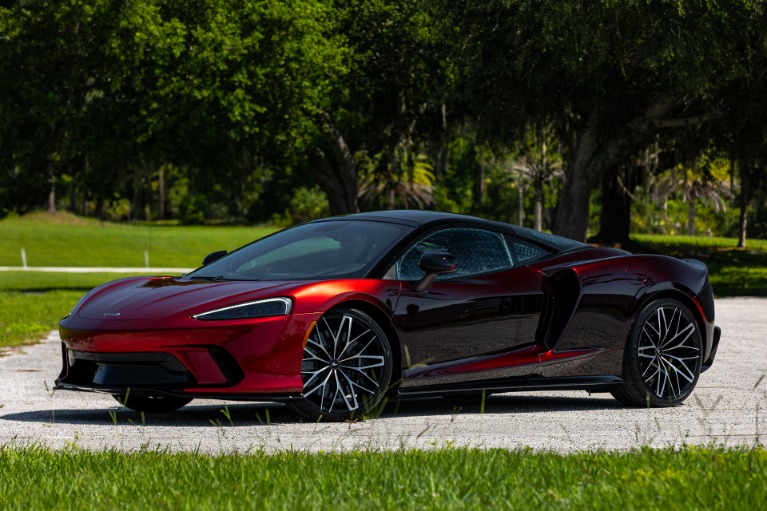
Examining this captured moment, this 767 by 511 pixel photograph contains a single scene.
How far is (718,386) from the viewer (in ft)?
32.5

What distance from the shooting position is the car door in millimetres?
7828

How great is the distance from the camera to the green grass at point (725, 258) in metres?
Answer: 29.7

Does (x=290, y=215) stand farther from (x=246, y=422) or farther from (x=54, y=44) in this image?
(x=246, y=422)

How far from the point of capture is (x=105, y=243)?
6075 centimetres

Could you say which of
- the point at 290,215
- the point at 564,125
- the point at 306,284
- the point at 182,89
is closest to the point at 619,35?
the point at 564,125

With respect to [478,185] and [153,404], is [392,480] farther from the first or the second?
[478,185]

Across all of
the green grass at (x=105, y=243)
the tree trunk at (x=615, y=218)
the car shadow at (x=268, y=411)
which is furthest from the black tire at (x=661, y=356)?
the green grass at (x=105, y=243)

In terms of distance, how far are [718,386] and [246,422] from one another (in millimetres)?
4118

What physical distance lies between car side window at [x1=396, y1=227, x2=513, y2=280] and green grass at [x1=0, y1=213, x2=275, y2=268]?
44.1 meters

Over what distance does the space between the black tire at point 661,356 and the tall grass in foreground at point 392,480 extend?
2.81 meters

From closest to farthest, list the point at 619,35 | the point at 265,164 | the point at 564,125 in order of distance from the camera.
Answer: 1. the point at 619,35
2. the point at 564,125
3. the point at 265,164

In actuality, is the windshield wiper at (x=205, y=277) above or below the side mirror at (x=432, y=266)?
below

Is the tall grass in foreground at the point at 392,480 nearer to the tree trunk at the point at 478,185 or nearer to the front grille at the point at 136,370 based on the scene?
the front grille at the point at 136,370

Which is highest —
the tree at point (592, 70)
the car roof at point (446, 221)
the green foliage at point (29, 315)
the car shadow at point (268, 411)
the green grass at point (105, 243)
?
the tree at point (592, 70)
